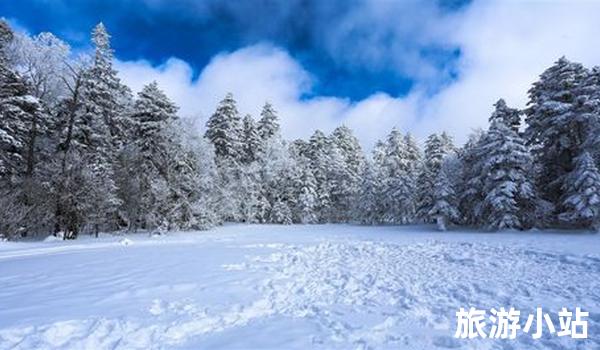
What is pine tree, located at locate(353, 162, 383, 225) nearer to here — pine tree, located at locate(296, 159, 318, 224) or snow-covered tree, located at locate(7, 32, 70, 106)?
pine tree, located at locate(296, 159, 318, 224)

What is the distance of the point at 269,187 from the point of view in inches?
1721

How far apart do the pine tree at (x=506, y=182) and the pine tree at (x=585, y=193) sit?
2853 mm

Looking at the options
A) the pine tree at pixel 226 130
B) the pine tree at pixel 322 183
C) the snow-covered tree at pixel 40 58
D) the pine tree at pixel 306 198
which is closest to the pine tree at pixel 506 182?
the pine tree at pixel 306 198

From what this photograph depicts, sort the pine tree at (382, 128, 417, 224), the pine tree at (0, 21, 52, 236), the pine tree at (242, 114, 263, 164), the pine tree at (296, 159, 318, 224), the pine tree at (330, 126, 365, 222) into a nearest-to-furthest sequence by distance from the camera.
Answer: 1. the pine tree at (0, 21, 52, 236)
2. the pine tree at (382, 128, 417, 224)
3. the pine tree at (242, 114, 263, 164)
4. the pine tree at (296, 159, 318, 224)
5. the pine tree at (330, 126, 365, 222)

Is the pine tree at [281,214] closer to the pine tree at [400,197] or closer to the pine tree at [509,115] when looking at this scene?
the pine tree at [400,197]

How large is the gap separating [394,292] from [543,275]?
3835 millimetres

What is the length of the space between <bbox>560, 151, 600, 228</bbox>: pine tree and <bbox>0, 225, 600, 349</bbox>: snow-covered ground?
9.20 metres

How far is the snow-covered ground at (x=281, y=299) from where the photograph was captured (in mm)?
5059

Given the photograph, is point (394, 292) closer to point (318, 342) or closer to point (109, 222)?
point (318, 342)

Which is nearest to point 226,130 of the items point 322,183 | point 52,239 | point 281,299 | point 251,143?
point 251,143

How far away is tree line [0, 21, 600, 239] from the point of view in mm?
22250

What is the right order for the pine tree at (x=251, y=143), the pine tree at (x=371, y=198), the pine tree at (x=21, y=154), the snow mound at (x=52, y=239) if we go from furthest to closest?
1. the pine tree at (x=251, y=143)
2. the pine tree at (x=371, y=198)
3. the snow mound at (x=52, y=239)
4. the pine tree at (x=21, y=154)

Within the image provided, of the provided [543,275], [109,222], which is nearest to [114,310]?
[543,275]

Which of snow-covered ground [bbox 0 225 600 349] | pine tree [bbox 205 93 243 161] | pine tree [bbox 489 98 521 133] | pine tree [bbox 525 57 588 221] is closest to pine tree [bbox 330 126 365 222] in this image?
pine tree [bbox 205 93 243 161]
